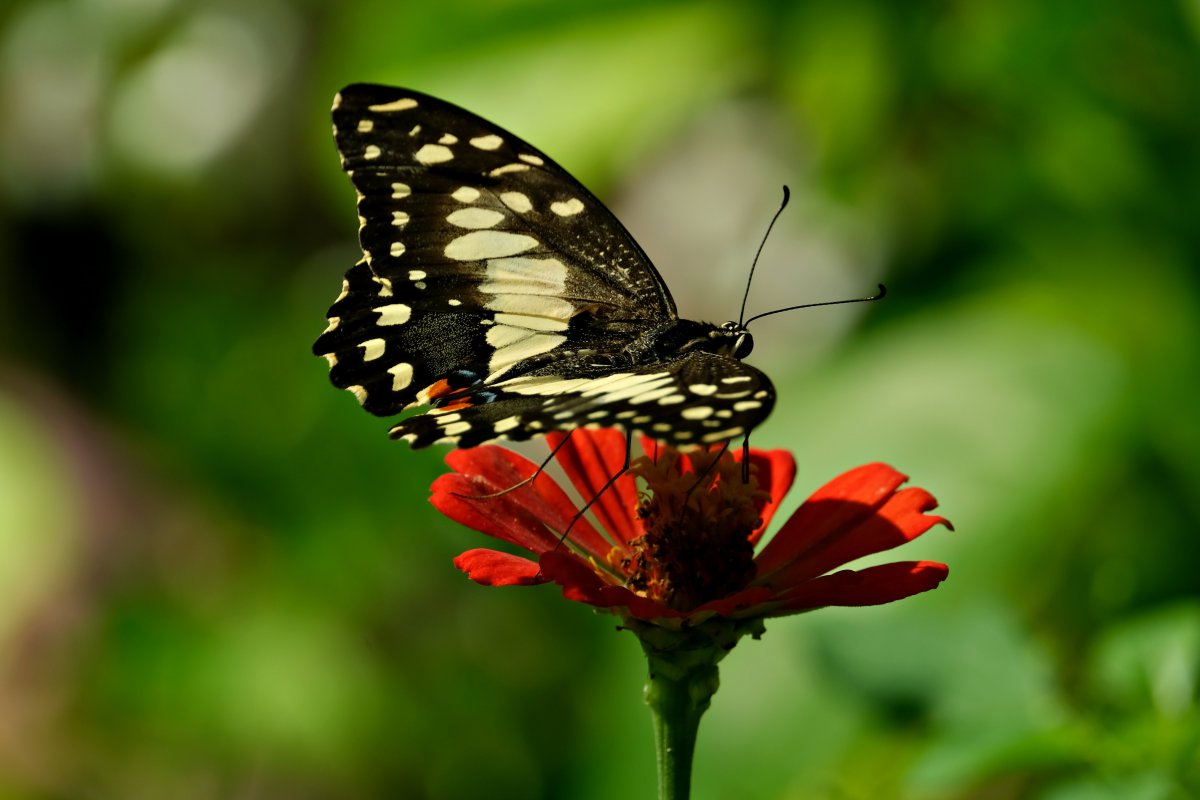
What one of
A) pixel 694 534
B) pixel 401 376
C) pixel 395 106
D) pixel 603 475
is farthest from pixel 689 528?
pixel 395 106

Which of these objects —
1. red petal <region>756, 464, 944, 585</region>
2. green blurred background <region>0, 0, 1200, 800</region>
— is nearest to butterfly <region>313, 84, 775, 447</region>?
red petal <region>756, 464, 944, 585</region>

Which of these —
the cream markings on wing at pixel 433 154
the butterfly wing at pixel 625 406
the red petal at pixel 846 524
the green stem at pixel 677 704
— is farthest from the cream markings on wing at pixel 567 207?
the green stem at pixel 677 704

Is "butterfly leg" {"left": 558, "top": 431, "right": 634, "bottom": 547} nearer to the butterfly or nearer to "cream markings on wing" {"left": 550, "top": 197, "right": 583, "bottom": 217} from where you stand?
the butterfly

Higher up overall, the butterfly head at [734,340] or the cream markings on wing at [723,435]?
the butterfly head at [734,340]

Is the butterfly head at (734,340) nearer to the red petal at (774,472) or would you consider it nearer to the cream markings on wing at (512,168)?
the red petal at (774,472)

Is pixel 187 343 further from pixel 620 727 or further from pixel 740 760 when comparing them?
pixel 740 760

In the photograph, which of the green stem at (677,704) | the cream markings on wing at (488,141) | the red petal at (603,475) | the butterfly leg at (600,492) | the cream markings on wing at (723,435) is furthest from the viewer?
the cream markings on wing at (488,141)

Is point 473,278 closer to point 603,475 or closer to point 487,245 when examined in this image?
point 487,245

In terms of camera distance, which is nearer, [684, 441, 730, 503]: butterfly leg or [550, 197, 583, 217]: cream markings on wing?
[684, 441, 730, 503]: butterfly leg
